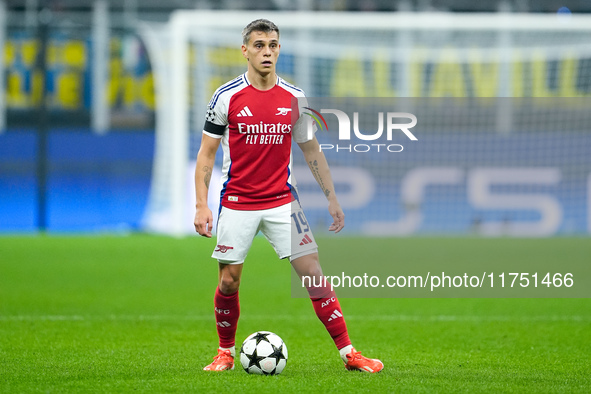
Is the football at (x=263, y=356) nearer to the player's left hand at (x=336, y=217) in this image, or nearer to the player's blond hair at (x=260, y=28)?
the player's left hand at (x=336, y=217)

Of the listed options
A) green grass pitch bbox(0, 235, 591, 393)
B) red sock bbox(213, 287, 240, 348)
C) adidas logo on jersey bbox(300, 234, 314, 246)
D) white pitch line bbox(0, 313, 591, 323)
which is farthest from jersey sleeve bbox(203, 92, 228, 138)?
white pitch line bbox(0, 313, 591, 323)

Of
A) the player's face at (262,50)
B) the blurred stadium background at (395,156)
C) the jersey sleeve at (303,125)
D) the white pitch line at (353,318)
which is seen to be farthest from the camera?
the blurred stadium background at (395,156)

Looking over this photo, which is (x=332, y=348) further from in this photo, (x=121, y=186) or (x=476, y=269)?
(x=121, y=186)

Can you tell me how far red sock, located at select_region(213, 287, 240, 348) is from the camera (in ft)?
18.2

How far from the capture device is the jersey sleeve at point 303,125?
547 centimetres

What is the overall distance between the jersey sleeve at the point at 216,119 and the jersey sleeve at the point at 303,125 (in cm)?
46

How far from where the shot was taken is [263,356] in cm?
528

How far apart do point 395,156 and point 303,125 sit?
1181 cm

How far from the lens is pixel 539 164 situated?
17016 millimetres

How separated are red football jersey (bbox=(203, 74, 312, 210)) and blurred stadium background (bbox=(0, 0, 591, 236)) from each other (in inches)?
345

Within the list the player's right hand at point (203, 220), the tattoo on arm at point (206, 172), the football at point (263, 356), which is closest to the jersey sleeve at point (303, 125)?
the tattoo on arm at point (206, 172)

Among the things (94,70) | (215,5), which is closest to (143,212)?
(94,70)

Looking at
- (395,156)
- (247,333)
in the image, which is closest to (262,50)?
(247,333)

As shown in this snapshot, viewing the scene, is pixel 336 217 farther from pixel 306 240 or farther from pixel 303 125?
pixel 303 125
